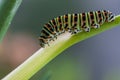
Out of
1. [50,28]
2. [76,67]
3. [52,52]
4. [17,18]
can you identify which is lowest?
[52,52]

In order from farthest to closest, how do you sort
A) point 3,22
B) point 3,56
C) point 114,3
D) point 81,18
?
point 114,3
point 3,56
point 81,18
point 3,22

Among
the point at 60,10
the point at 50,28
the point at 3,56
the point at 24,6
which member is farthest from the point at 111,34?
the point at 50,28

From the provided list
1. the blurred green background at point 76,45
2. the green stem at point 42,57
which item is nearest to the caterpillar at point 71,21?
the green stem at point 42,57

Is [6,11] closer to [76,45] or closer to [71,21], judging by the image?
[71,21]

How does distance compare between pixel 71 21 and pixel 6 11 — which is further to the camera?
pixel 71 21

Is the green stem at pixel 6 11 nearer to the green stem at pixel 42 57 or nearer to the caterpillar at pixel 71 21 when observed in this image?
the green stem at pixel 42 57

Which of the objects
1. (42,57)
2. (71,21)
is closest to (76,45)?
(71,21)

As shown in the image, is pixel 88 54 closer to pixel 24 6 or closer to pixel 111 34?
pixel 111 34

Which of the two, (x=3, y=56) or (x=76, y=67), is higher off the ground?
(x=3, y=56)

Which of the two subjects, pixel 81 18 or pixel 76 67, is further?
pixel 76 67
